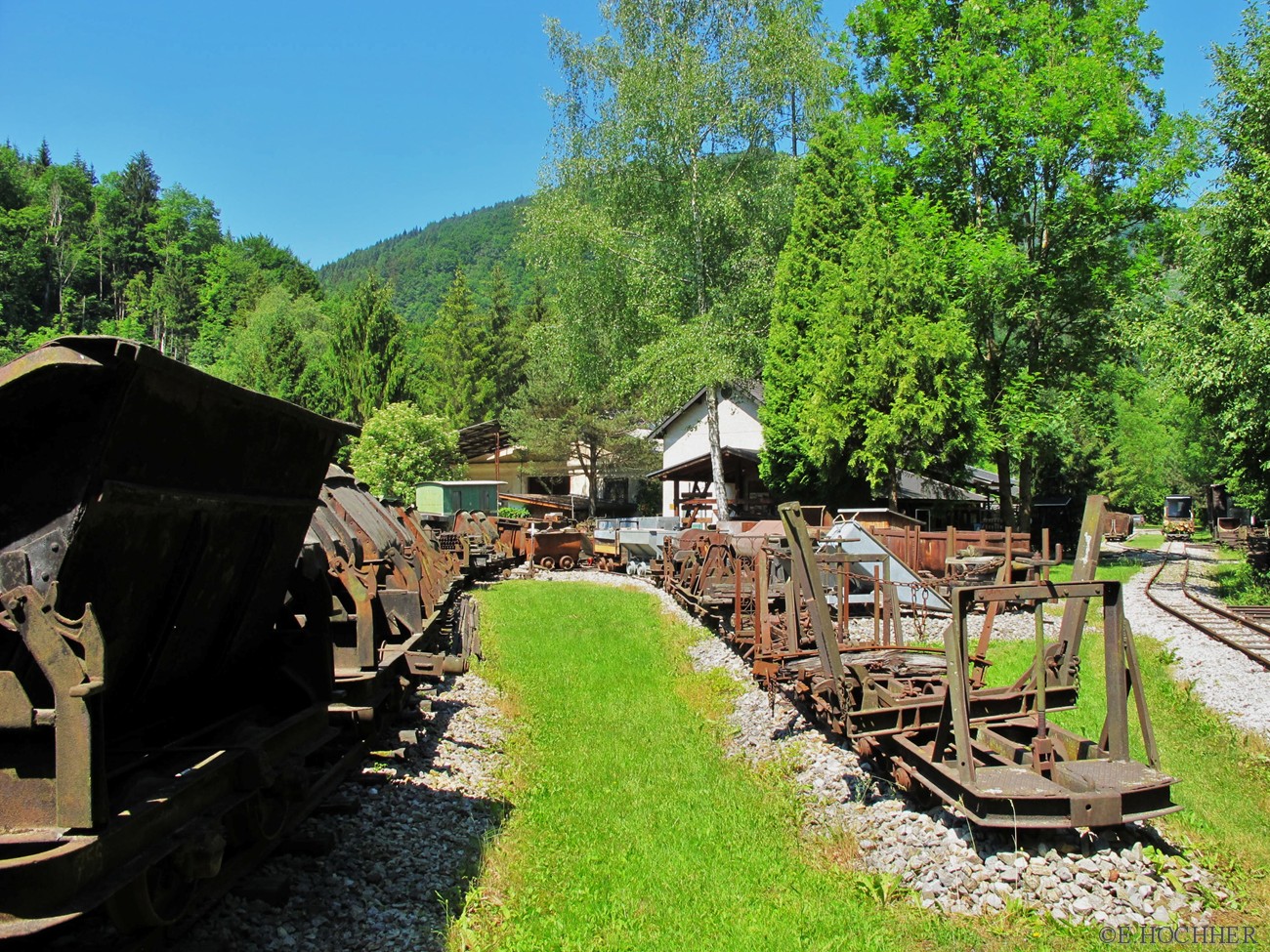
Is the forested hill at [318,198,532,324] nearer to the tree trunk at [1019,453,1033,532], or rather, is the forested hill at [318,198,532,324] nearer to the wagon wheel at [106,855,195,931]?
the tree trunk at [1019,453,1033,532]

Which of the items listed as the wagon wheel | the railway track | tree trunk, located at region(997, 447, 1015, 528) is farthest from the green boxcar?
the wagon wheel

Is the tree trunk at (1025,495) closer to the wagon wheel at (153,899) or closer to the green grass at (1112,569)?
the green grass at (1112,569)

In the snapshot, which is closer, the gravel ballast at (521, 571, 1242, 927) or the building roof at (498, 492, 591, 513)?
the gravel ballast at (521, 571, 1242, 927)

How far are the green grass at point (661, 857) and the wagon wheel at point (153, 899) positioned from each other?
1376mm

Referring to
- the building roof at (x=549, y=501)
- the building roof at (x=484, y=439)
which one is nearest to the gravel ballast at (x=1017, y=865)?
the building roof at (x=549, y=501)

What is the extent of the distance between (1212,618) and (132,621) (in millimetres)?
17133

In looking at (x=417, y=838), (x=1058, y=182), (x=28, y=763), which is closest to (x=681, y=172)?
(x=1058, y=182)

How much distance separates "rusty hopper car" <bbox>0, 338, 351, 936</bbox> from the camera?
3049mm

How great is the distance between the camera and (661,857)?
5660mm

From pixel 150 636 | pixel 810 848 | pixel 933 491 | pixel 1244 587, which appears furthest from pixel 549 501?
pixel 150 636

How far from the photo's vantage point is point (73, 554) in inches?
132

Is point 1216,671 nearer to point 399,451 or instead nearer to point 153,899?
point 153,899

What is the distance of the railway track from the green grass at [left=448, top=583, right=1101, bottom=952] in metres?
7.75

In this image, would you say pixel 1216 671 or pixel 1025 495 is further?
pixel 1025 495
